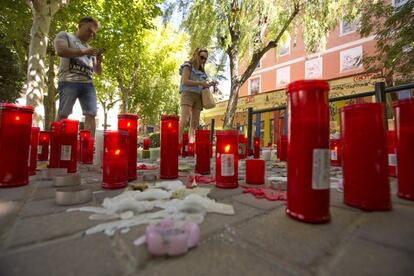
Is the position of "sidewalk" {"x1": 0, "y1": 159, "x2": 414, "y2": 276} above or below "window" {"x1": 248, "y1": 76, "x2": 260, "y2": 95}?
below

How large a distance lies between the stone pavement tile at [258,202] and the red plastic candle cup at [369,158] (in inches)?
16.4

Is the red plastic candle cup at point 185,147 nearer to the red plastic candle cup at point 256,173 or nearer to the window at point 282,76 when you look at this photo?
the red plastic candle cup at point 256,173

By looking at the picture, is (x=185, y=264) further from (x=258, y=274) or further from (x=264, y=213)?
(x=264, y=213)

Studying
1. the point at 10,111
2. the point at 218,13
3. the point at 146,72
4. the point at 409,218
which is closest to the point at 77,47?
the point at 10,111

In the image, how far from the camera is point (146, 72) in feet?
49.5

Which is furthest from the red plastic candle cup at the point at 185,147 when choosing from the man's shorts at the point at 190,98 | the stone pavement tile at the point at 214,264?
the stone pavement tile at the point at 214,264

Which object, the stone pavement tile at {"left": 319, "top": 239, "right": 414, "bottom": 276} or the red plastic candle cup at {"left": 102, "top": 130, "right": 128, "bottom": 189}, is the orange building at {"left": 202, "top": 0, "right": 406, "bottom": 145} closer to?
the red plastic candle cup at {"left": 102, "top": 130, "right": 128, "bottom": 189}

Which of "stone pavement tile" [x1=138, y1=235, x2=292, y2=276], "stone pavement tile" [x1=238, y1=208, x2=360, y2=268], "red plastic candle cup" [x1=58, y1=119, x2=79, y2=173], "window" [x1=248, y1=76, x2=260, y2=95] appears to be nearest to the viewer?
"stone pavement tile" [x1=138, y1=235, x2=292, y2=276]

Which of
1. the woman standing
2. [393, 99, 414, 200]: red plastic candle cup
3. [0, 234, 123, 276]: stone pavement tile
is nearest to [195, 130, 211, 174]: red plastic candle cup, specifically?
the woman standing

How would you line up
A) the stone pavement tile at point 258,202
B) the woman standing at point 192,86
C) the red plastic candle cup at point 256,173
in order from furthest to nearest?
the woman standing at point 192,86 < the red plastic candle cup at point 256,173 < the stone pavement tile at point 258,202

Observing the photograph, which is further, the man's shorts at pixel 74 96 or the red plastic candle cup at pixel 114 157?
the man's shorts at pixel 74 96

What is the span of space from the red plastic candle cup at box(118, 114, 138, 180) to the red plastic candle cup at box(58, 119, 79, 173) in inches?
28.6

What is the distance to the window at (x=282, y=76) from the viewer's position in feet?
47.9

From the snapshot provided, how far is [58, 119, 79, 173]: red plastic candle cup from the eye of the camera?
8.12 ft
